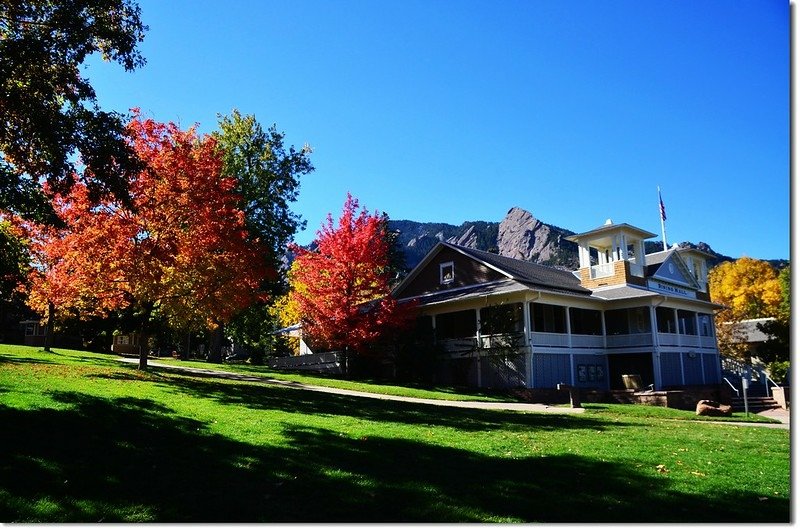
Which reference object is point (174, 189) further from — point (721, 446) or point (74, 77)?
point (721, 446)

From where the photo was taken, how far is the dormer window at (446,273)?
1243 inches

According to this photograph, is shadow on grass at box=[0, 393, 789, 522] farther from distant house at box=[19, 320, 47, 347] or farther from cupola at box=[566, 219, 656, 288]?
distant house at box=[19, 320, 47, 347]

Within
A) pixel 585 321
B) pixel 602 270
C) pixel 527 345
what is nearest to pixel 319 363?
pixel 527 345

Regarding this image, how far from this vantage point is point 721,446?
406 inches

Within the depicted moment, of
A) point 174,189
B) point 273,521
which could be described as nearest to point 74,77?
point 174,189

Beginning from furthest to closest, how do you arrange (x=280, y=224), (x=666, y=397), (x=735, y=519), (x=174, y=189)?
(x=280, y=224)
(x=666, y=397)
(x=174, y=189)
(x=735, y=519)

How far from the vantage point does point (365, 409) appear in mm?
13352

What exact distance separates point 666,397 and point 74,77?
74.3 ft

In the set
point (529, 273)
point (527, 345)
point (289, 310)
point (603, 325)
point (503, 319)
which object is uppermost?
point (529, 273)

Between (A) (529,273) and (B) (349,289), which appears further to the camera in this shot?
(A) (529,273)

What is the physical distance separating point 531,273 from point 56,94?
2409 cm

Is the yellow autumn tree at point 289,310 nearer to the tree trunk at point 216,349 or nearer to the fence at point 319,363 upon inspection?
the fence at point 319,363

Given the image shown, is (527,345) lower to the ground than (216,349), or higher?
higher

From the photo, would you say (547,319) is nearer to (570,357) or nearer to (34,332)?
(570,357)
